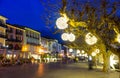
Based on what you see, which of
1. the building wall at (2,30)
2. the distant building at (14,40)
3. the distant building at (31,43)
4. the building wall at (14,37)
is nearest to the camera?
the building wall at (2,30)

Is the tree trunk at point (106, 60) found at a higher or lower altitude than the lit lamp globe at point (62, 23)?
lower

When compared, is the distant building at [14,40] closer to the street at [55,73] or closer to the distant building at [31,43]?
the distant building at [31,43]

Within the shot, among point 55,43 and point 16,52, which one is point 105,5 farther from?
point 55,43

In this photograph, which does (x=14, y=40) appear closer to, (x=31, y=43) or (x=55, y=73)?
(x=31, y=43)

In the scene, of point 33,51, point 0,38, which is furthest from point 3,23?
point 33,51

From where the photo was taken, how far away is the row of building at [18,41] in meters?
80.2

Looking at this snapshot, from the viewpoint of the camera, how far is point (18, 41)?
310ft

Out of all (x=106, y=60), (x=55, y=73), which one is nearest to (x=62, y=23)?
(x=55, y=73)

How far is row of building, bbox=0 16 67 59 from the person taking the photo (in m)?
80.2

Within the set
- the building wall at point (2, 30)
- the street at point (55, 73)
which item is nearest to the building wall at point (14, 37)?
the building wall at point (2, 30)

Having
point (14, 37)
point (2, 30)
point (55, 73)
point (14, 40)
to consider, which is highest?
point (2, 30)

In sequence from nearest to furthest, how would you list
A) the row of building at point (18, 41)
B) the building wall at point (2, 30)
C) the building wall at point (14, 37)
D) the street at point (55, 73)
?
the street at point (55, 73)
the building wall at point (2, 30)
the row of building at point (18, 41)
the building wall at point (14, 37)

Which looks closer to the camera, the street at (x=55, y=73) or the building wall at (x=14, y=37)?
the street at (x=55, y=73)

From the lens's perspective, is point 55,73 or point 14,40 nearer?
point 55,73
